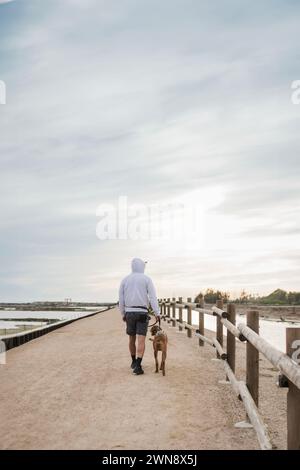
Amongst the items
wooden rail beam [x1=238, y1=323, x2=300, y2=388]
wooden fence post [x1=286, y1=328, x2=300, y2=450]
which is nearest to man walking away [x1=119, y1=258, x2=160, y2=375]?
wooden rail beam [x1=238, y1=323, x2=300, y2=388]

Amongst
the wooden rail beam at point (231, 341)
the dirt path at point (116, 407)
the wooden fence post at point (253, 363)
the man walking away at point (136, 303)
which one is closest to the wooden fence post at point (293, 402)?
the dirt path at point (116, 407)

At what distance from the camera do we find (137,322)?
9.50 meters

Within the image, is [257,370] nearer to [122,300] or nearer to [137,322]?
[137,322]

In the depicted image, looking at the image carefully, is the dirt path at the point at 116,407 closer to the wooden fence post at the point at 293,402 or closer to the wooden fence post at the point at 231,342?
the wooden fence post at the point at 231,342

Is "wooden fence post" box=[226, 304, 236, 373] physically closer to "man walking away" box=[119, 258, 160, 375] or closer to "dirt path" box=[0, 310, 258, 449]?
"dirt path" box=[0, 310, 258, 449]

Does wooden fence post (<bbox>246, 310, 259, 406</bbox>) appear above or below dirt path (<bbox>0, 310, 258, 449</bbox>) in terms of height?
above

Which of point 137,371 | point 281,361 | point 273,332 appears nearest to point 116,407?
point 137,371

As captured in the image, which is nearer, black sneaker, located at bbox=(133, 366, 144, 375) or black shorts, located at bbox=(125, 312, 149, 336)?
black sneaker, located at bbox=(133, 366, 144, 375)

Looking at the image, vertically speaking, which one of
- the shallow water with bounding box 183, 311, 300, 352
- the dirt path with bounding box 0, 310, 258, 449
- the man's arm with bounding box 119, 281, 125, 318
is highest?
the man's arm with bounding box 119, 281, 125, 318

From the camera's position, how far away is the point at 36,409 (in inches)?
274

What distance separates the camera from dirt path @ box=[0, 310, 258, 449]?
5495 millimetres

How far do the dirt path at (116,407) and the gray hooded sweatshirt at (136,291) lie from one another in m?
1.20
